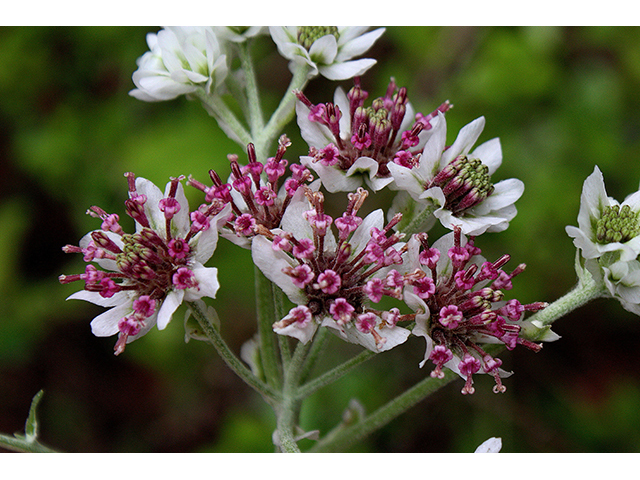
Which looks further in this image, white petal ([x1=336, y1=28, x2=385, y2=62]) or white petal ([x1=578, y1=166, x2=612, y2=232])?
white petal ([x1=336, y1=28, x2=385, y2=62])

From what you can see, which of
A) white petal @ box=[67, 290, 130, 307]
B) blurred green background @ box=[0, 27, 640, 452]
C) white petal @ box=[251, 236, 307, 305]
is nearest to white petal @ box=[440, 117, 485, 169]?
white petal @ box=[251, 236, 307, 305]

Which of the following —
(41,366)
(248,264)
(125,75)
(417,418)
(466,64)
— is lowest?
(417,418)

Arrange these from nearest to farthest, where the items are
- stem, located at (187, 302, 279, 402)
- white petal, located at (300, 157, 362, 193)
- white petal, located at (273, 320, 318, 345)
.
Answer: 1. white petal, located at (273, 320, 318, 345)
2. stem, located at (187, 302, 279, 402)
3. white petal, located at (300, 157, 362, 193)

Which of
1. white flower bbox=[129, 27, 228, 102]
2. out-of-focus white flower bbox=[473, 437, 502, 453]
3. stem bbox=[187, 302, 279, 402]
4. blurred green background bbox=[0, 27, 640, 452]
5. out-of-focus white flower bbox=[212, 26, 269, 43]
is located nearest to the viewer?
stem bbox=[187, 302, 279, 402]

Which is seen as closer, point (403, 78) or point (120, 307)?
point (120, 307)

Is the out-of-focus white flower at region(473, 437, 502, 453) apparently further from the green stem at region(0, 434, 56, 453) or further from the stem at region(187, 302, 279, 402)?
the green stem at region(0, 434, 56, 453)

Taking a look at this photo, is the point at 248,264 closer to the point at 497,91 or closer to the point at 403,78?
the point at 403,78

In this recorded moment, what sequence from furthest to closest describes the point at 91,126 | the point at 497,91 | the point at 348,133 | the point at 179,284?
the point at 91,126, the point at 497,91, the point at 348,133, the point at 179,284

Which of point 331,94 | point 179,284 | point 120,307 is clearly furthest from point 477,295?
point 331,94
